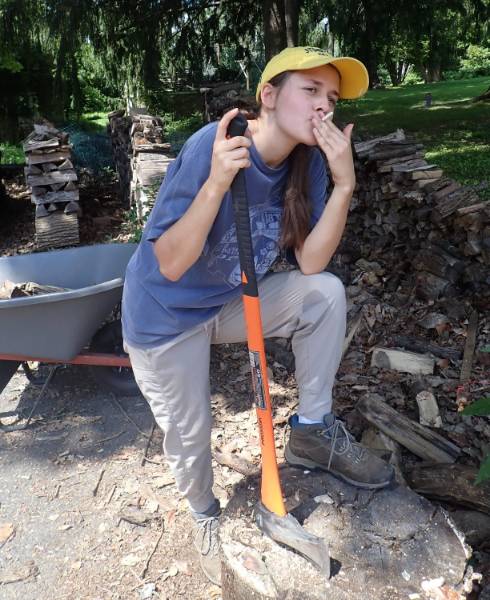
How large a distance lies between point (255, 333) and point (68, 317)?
1.36m

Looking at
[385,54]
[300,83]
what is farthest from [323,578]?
[385,54]

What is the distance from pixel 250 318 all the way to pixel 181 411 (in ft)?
1.37

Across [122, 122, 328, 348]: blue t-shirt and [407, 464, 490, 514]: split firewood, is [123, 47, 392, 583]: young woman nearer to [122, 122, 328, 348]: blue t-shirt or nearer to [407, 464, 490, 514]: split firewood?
[122, 122, 328, 348]: blue t-shirt

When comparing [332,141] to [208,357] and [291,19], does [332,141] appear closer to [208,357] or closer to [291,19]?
[208,357]

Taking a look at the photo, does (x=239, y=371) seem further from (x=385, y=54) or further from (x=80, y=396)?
(x=385, y=54)

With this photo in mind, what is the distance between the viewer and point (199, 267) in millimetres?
1813

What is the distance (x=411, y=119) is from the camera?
32.4ft

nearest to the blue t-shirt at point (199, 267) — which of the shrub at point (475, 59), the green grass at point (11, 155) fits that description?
the green grass at point (11, 155)

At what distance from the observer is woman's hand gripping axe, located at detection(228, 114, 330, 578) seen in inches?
63.2

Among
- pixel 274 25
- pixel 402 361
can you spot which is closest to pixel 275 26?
pixel 274 25

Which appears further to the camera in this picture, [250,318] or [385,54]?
[385,54]

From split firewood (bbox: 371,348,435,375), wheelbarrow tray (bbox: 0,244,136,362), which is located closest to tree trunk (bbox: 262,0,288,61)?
wheelbarrow tray (bbox: 0,244,136,362)

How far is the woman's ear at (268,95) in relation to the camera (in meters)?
1.67

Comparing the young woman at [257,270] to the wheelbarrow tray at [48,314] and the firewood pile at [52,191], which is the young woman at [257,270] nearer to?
the wheelbarrow tray at [48,314]
